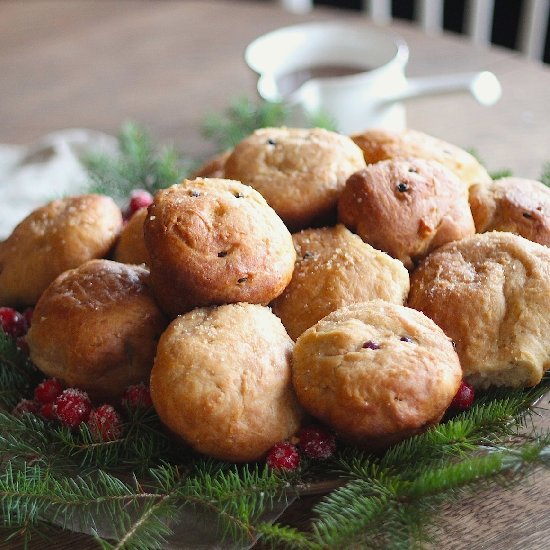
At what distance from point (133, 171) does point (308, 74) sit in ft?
1.56

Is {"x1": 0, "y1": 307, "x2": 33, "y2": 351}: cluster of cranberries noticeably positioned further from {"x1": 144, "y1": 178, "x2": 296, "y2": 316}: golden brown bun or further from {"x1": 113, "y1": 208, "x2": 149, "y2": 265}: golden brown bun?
{"x1": 144, "y1": 178, "x2": 296, "y2": 316}: golden brown bun

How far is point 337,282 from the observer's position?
981 millimetres

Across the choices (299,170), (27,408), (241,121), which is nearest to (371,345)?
(299,170)

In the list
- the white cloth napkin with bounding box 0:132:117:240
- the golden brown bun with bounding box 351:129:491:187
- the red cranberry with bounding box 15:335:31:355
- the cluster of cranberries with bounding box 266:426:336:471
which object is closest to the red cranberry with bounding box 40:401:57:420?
the red cranberry with bounding box 15:335:31:355

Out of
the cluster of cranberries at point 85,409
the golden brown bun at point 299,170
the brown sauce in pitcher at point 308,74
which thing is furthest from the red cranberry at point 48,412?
the brown sauce in pitcher at point 308,74

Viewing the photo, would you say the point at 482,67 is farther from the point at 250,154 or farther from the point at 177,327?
the point at 177,327

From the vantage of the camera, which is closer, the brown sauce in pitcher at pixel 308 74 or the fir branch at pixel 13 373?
the fir branch at pixel 13 373

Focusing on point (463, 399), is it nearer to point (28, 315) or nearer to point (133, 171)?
point (28, 315)

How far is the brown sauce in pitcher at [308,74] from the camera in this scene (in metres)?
1.72

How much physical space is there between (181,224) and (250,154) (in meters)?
0.23

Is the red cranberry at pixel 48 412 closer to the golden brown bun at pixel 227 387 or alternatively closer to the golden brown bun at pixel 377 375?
the golden brown bun at pixel 227 387

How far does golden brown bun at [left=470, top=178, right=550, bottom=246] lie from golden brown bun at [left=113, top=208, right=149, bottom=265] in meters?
0.46

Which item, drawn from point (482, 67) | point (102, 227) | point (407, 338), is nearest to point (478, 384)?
point (407, 338)

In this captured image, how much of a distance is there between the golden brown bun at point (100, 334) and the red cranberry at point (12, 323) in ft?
0.35
